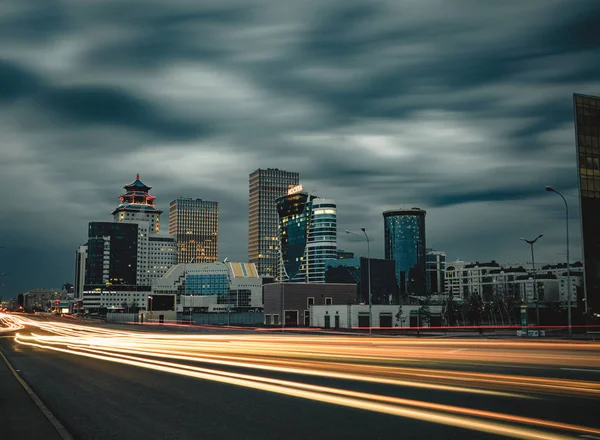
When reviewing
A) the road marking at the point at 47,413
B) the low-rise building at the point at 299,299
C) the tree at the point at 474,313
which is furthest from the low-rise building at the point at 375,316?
the road marking at the point at 47,413

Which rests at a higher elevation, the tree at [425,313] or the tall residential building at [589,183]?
the tall residential building at [589,183]

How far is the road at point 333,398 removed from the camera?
10.4 meters

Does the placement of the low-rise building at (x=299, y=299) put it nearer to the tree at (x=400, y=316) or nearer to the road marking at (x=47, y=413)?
the tree at (x=400, y=316)

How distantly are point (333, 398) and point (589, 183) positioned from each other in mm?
96863

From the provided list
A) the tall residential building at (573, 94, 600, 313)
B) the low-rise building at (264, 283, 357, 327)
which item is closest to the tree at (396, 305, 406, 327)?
the low-rise building at (264, 283, 357, 327)

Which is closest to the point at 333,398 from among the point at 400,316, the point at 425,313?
the point at 400,316

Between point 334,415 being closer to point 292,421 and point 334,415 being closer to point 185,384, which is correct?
point 292,421

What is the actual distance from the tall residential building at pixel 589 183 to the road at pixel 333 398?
8008 cm

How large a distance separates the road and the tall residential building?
8008 cm

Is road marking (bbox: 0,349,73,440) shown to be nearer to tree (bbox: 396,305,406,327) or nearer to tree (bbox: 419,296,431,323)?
tree (bbox: 396,305,406,327)

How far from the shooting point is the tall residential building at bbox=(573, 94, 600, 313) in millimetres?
94750

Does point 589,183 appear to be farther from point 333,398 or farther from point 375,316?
point 333,398

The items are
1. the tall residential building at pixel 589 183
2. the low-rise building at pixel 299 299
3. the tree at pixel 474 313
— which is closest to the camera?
the tall residential building at pixel 589 183

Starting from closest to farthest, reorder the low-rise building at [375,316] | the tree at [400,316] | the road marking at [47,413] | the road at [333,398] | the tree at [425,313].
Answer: the road at [333,398] < the road marking at [47,413] < the low-rise building at [375,316] < the tree at [400,316] < the tree at [425,313]
